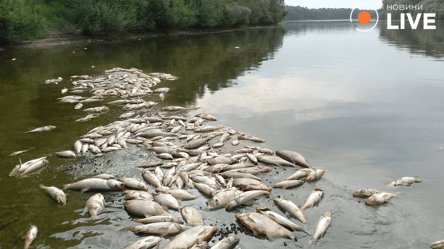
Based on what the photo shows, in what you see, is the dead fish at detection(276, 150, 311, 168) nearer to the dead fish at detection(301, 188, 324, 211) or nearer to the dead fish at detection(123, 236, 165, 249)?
the dead fish at detection(301, 188, 324, 211)

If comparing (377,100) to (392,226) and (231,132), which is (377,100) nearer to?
(231,132)

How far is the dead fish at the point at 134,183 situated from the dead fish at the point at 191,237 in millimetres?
1872

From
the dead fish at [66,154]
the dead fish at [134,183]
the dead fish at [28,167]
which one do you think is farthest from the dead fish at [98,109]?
the dead fish at [134,183]

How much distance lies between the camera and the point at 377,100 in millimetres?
13508

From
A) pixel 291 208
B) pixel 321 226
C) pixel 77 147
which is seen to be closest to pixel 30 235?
pixel 77 147

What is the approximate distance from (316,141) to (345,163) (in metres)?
1.44

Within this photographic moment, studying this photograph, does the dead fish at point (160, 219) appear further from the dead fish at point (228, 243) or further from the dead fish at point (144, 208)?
the dead fish at point (228, 243)

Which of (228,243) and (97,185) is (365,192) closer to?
(228,243)

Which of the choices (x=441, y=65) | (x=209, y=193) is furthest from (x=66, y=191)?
(x=441, y=65)

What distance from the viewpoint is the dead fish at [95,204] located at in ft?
18.7

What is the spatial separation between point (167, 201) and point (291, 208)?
7.77 ft

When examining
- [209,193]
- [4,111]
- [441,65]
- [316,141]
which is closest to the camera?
[209,193]

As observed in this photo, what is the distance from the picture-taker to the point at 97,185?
6.49m

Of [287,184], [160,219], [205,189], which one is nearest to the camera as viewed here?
[160,219]
